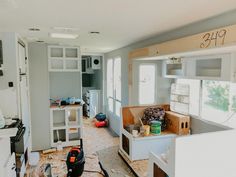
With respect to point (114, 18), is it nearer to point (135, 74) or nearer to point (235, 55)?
point (235, 55)

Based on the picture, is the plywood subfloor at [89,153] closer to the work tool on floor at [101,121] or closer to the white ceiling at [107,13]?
the work tool on floor at [101,121]

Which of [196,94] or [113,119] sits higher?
[196,94]

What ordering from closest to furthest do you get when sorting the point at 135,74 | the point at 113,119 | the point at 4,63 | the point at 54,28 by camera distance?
1. the point at 54,28
2. the point at 4,63
3. the point at 135,74
4. the point at 113,119

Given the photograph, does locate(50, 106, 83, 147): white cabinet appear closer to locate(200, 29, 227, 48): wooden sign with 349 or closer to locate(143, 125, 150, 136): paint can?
locate(143, 125, 150, 136): paint can

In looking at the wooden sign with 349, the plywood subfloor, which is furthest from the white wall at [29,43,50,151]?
the wooden sign with 349

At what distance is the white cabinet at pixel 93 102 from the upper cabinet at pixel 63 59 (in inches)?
92.9

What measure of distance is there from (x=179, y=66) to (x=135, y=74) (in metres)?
0.88

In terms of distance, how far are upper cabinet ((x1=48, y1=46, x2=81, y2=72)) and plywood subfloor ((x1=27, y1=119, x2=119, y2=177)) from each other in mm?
1721

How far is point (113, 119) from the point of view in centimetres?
541

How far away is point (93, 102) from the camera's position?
6691 mm

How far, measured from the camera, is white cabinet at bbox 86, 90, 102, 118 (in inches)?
260

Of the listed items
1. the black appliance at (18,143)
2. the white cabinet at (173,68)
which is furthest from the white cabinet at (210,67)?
the black appliance at (18,143)

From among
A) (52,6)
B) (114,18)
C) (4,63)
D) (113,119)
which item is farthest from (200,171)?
(113,119)

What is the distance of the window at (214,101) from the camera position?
2391mm
